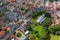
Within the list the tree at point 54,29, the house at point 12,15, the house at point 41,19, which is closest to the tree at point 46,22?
the house at point 41,19

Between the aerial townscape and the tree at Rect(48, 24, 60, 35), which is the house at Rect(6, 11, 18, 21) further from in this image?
the tree at Rect(48, 24, 60, 35)

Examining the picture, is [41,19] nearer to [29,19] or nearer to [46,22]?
[29,19]

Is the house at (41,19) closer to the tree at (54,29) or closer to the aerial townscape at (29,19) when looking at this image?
the aerial townscape at (29,19)

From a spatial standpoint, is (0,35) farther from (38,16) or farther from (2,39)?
(38,16)

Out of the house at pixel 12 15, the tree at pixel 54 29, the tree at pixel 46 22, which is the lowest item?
the house at pixel 12 15

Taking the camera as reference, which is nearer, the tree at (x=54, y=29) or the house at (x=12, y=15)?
the tree at (x=54, y=29)

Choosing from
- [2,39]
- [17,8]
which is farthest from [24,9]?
[2,39]

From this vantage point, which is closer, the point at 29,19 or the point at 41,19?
the point at 41,19

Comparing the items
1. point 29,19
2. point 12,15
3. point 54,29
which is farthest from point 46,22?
point 12,15
